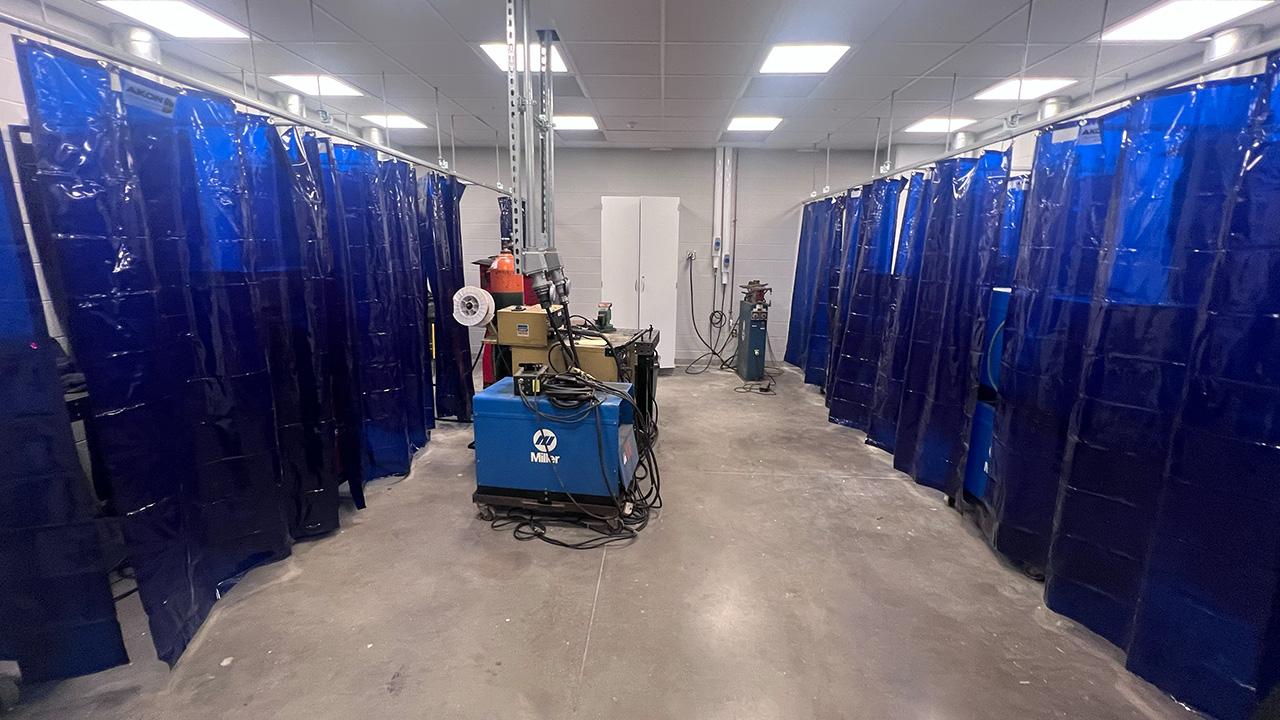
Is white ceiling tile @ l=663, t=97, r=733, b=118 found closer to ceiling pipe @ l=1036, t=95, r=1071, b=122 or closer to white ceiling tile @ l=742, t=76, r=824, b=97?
white ceiling tile @ l=742, t=76, r=824, b=97

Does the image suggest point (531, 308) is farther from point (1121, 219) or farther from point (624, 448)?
point (1121, 219)

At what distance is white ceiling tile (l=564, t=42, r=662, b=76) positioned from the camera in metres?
3.40

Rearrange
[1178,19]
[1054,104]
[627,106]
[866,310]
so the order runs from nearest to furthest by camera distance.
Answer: [1178,19]
[866,310]
[1054,104]
[627,106]

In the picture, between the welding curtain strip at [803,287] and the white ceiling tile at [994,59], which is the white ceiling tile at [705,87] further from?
the welding curtain strip at [803,287]

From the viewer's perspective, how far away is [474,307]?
347 centimetres

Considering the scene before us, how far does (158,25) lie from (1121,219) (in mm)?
5256

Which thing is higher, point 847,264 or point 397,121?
point 397,121

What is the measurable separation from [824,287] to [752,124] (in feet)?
6.44

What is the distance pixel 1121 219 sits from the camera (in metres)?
1.92

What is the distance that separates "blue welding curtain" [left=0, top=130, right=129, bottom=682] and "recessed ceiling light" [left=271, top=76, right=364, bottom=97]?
3335mm

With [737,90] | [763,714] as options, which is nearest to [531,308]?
[763,714]

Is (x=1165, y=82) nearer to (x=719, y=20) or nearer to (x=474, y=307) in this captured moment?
(x=719, y=20)

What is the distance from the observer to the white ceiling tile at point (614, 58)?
3400 mm

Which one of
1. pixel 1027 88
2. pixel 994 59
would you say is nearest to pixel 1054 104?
pixel 1027 88
